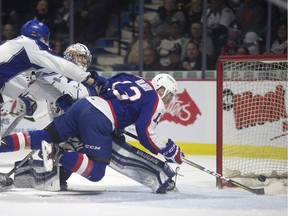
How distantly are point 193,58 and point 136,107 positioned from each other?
3.56 m

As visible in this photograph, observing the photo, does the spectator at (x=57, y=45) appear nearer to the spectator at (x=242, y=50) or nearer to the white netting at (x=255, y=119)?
the spectator at (x=242, y=50)

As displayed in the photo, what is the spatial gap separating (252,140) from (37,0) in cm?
390

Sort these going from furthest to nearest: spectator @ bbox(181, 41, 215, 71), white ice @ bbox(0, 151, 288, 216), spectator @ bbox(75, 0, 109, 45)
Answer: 1. spectator @ bbox(75, 0, 109, 45)
2. spectator @ bbox(181, 41, 215, 71)
3. white ice @ bbox(0, 151, 288, 216)

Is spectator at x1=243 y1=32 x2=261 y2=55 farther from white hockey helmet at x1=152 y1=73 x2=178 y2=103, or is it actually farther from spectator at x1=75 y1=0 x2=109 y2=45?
white hockey helmet at x1=152 y1=73 x2=178 y2=103

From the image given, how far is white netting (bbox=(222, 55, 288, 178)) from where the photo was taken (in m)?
6.23

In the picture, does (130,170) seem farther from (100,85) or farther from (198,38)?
(198,38)

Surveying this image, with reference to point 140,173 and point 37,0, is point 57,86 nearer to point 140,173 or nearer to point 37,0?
point 140,173

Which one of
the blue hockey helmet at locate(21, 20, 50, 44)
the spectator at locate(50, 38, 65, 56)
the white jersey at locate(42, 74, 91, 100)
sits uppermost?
the blue hockey helmet at locate(21, 20, 50, 44)

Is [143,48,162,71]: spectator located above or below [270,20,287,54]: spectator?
below

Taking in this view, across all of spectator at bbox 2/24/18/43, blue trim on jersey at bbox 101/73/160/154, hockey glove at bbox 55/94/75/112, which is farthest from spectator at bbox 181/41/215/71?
blue trim on jersey at bbox 101/73/160/154

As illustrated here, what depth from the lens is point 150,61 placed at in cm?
879

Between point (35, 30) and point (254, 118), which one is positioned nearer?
point (35, 30)

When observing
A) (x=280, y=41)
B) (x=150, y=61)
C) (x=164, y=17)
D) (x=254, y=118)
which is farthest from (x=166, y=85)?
(x=164, y=17)

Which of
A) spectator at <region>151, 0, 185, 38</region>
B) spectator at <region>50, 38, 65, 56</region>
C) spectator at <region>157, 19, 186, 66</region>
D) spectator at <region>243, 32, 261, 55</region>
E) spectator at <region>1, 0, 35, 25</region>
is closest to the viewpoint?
spectator at <region>243, 32, 261, 55</region>
